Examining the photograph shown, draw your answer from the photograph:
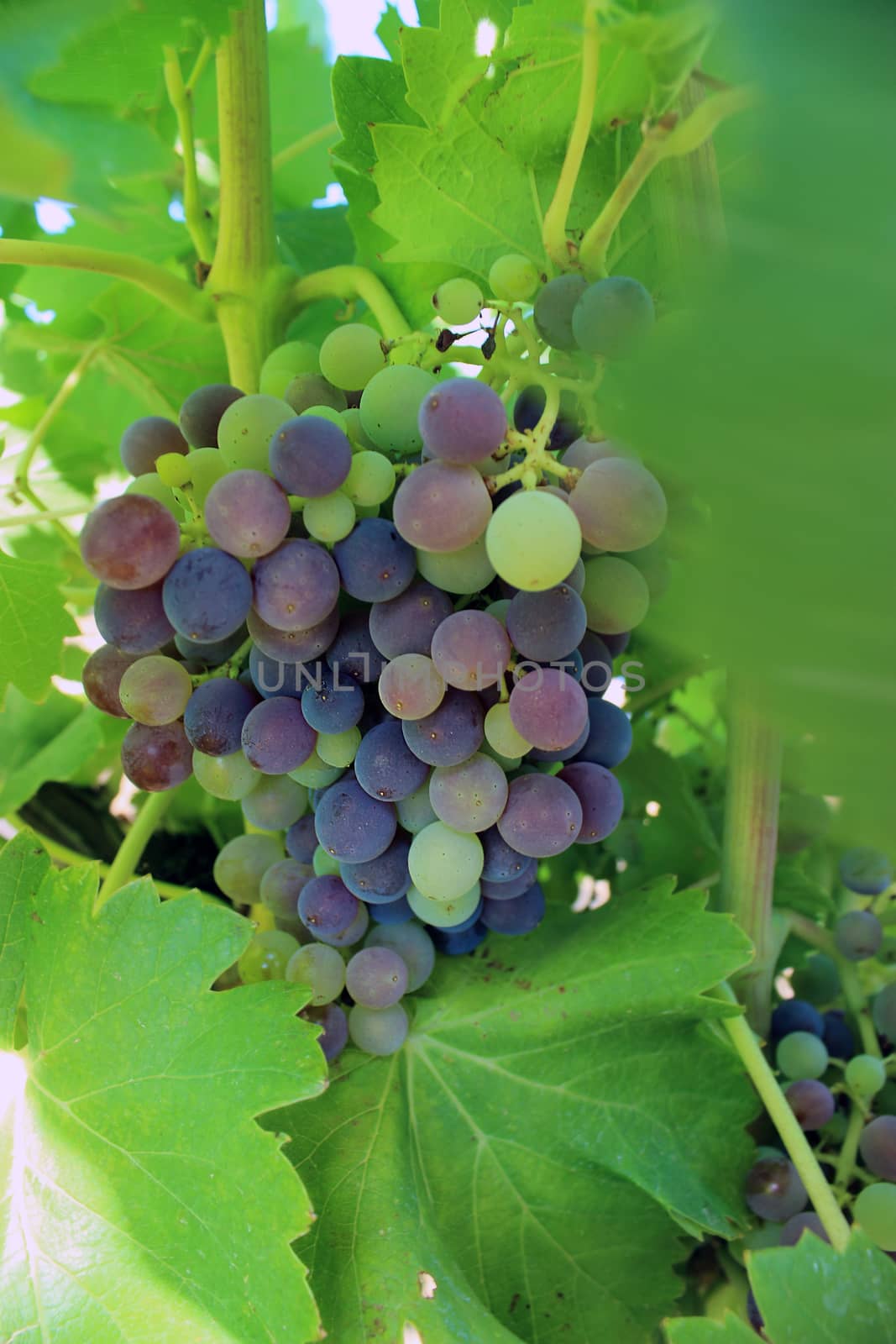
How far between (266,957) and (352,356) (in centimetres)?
36

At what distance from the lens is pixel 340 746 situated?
54 centimetres

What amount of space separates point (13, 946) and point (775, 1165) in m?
0.51

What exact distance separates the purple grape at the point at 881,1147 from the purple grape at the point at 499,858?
296 millimetres

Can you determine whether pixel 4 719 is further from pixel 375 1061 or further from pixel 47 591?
pixel 375 1061

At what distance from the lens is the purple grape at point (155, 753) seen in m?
0.57

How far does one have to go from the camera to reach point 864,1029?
0.70 m

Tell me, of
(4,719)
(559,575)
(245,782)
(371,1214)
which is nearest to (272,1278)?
(371,1214)

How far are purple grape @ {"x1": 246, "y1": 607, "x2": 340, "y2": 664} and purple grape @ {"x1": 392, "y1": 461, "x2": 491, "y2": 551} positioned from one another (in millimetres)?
78

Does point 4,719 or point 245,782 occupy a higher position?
point 245,782

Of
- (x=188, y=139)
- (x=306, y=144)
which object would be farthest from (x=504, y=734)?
(x=306, y=144)

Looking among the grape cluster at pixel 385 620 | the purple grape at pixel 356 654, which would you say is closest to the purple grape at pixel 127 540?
the grape cluster at pixel 385 620

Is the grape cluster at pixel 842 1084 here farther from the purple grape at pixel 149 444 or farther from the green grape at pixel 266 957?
the purple grape at pixel 149 444

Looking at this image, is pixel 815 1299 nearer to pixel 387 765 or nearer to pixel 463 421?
pixel 387 765

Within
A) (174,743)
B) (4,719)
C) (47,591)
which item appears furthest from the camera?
(4,719)
